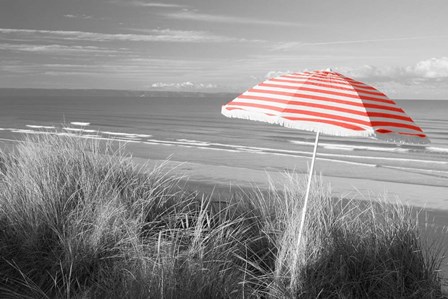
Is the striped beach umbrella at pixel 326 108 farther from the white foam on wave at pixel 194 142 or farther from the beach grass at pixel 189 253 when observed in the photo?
the white foam on wave at pixel 194 142

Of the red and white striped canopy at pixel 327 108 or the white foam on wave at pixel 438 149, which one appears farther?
the white foam on wave at pixel 438 149

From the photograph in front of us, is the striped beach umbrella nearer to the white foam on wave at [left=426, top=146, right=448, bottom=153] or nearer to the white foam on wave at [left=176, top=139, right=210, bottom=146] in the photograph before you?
the white foam on wave at [left=176, top=139, right=210, bottom=146]

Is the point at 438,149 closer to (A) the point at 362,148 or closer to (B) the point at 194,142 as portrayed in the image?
(A) the point at 362,148

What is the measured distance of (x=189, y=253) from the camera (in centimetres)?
500

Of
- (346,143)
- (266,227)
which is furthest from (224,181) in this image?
(346,143)

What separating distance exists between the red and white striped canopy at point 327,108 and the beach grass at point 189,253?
109 centimetres

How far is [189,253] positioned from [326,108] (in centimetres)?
Answer: 167

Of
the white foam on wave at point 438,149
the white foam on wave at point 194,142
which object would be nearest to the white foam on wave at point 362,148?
the white foam on wave at point 438,149

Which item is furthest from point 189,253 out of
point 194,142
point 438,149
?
point 438,149

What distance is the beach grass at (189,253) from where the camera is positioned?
193 inches

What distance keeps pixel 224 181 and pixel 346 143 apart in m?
13.7

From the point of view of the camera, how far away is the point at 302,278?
17.1 feet

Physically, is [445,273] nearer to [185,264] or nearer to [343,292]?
[343,292]

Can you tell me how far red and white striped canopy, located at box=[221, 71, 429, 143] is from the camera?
4840 millimetres
